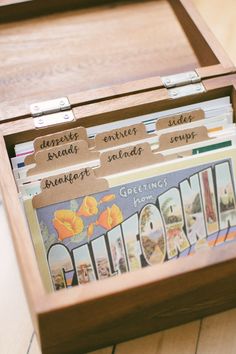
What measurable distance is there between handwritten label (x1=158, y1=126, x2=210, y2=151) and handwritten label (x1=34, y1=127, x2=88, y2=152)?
0.14m

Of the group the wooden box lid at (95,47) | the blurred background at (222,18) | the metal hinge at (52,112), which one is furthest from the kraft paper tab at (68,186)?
the blurred background at (222,18)

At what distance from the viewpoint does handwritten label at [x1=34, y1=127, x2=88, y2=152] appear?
0.93 m

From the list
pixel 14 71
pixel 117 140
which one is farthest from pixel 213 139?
pixel 14 71

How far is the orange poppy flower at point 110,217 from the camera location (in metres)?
0.92

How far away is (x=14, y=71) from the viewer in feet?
3.65

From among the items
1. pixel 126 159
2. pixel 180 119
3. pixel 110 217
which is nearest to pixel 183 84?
pixel 180 119

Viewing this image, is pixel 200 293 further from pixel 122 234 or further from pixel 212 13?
pixel 212 13

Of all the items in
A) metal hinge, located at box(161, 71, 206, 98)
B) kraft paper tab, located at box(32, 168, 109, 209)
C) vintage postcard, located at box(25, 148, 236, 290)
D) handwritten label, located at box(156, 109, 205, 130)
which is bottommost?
vintage postcard, located at box(25, 148, 236, 290)

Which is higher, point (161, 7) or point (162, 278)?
point (161, 7)

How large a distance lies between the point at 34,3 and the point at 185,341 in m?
0.78

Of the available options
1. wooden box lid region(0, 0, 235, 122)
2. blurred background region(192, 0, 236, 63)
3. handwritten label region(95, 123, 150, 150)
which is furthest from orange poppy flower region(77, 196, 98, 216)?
blurred background region(192, 0, 236, 63)

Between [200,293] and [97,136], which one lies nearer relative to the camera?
[200,293]

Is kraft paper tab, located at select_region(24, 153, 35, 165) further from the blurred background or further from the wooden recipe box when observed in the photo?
the blurred background

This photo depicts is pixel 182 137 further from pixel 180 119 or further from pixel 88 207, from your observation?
pixel 88 207
